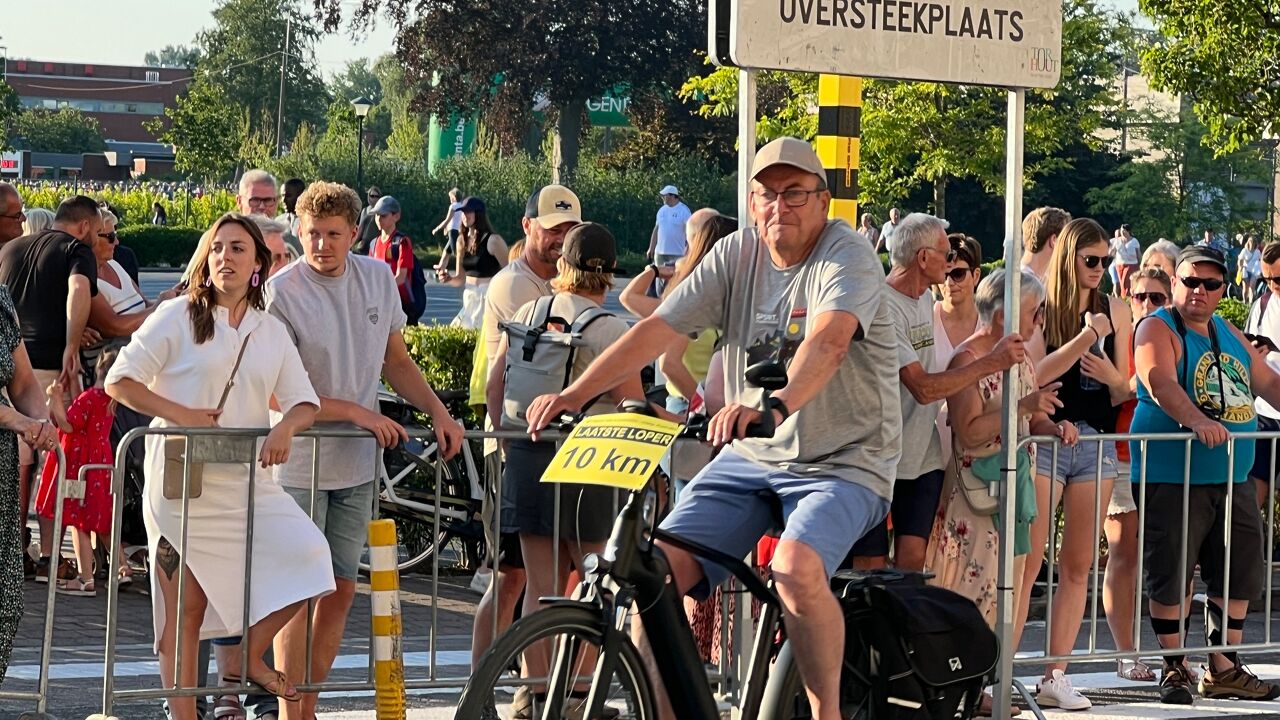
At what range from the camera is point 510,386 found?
21.9ft

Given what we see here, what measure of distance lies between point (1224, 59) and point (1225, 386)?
50.1ft

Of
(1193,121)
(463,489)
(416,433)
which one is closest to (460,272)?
(463,489)

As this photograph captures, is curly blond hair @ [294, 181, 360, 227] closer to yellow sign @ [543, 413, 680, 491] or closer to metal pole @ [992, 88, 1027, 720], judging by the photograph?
yellow sign @ [543, 413, 680, 491]

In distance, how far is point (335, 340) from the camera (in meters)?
6.23

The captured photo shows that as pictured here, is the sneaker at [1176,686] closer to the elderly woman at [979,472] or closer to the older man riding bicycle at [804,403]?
the elderly woman at [979,472]

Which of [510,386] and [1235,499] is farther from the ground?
[510,386]

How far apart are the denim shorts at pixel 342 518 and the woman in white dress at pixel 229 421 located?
245 mm

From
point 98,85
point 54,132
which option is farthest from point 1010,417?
point 98,85

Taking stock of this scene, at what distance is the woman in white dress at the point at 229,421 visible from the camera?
229 inches

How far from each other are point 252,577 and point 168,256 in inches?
1333

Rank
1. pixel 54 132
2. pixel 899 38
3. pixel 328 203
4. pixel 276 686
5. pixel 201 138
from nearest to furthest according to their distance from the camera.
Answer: pixel 276 686
pixel 328 203
pixel 899 38
pixel 201 138
pixel 54 132

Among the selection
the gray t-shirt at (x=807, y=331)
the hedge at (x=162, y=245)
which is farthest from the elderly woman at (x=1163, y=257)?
the hedge at (x=162, y=245)

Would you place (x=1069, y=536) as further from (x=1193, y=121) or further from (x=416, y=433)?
(x=1193, y=121)

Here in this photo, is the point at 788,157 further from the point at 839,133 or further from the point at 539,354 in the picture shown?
the point at 839,133
